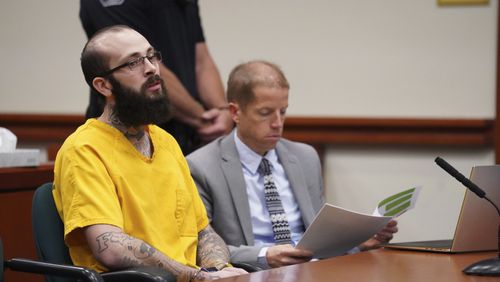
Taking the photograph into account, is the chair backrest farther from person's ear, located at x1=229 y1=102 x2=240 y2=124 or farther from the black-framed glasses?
person's ear, located at x1=229 y1=102 x2=240 y2=124

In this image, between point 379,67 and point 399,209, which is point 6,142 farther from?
point 379,67

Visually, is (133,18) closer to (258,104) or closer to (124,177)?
(258,104)

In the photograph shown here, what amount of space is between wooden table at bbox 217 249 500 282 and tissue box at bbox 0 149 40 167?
131 centimetres

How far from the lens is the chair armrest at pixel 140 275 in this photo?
2102 millimetres

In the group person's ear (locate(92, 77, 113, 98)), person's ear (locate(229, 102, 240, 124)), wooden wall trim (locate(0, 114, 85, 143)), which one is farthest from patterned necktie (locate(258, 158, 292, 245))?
wooden wall trim (locate(0, 114, 85, 143))

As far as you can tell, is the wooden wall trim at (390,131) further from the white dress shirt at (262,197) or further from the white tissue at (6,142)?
the white tissue at (6,142)

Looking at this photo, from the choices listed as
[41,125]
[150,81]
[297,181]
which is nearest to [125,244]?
[150,81]

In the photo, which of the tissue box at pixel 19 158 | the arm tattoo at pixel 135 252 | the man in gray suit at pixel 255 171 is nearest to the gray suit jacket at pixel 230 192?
the man in gray suit at pixel 255 171

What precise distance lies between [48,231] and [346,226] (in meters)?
0.90

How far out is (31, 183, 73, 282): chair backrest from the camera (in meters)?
2.29

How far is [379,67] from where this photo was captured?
176 inches

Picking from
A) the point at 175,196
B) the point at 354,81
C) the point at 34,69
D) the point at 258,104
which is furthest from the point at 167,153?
the point at 34,69

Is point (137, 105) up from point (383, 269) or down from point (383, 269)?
up

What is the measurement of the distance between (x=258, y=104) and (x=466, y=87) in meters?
1.70
